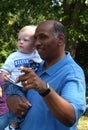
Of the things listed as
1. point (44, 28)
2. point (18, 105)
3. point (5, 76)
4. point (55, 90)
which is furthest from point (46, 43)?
point (5, 76)

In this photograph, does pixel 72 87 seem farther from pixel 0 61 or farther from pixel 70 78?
pixel 0 61

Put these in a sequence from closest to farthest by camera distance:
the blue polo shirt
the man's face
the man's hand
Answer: the blue polo shirt, the man's face, the man's hand

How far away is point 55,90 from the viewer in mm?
2814

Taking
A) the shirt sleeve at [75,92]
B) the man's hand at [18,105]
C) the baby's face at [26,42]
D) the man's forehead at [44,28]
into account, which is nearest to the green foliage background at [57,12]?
the baby's face at [26,42]

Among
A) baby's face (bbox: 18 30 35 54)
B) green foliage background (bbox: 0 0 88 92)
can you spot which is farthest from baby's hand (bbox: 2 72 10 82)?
green foliage background (bbox: 0 0 88 92)

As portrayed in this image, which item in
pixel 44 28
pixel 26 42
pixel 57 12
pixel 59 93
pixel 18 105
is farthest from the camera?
pixel 57 12

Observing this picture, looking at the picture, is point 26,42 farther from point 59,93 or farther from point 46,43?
point 59,93

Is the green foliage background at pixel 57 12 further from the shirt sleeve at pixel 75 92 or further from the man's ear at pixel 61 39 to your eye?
the shirt sleeve at pixel 75 92

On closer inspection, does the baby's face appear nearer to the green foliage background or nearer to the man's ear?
the man's ear

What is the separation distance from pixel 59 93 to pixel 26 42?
1.13 metres

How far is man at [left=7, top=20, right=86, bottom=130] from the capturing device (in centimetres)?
254

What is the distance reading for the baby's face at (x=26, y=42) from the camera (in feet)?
12.5

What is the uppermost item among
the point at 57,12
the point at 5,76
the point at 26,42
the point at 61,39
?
the point at 61,39

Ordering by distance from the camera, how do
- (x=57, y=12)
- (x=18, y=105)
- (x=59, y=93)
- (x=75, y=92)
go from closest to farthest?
(x=75, y=92), (x=59, y=93), (x=18, y=105), (x=57, y=12)
